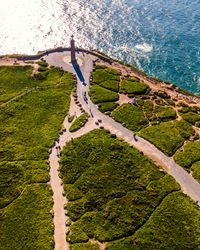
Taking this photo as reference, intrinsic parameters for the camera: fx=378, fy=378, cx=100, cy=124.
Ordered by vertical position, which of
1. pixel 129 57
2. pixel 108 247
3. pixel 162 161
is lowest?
pixel 108 247

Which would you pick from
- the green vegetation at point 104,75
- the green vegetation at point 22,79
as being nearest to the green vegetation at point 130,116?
the green vegetation at point 104,75

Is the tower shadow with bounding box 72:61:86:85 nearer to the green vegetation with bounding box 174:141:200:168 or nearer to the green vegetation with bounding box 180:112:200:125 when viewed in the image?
the green vegetation with bounding box 180:112:200:125

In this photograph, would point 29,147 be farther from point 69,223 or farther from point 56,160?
point 69,223

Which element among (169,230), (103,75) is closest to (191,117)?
(103,75)

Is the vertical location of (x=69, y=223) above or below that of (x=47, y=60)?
below

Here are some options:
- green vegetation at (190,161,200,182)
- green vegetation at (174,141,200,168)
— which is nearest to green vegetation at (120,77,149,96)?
green vegetation at (174,141,200,168)

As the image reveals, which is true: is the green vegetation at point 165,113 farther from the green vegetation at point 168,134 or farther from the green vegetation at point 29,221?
the green vegetation at point 29,221

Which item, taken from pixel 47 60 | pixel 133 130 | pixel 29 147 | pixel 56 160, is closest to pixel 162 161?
Answer: pixel 133 130

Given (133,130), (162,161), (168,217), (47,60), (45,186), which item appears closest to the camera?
(168,217)
